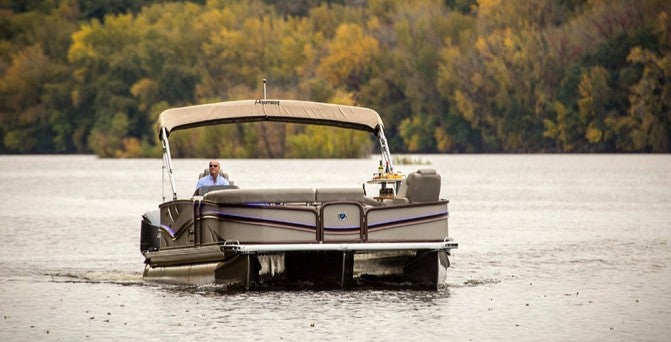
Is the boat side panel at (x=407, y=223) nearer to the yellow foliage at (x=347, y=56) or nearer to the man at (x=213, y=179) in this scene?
the man at (x=213, y=179)

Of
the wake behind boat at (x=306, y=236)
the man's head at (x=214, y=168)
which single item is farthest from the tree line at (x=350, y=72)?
the wake behind boat at (x=306, y=236)

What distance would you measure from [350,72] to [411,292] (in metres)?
83.9

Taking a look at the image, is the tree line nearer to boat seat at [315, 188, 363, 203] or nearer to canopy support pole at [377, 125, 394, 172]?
canopy support pole at [377, 125, 394, 172]

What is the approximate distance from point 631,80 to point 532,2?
38.0ft

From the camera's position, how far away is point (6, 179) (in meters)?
64.6

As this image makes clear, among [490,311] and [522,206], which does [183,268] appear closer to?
[490,311]

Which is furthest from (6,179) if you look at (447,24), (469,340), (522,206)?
(469,340)

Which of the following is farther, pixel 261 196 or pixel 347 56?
pixel 347 56

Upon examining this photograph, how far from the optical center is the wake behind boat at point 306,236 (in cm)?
1811

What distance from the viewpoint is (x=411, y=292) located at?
19.0 m

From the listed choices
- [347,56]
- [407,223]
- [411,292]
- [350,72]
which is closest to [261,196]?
[407,223]

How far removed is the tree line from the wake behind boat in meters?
59.4

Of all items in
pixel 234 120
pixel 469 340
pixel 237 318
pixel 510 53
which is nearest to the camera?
pixel 469 340

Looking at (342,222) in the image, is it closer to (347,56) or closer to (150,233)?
(150,233)
